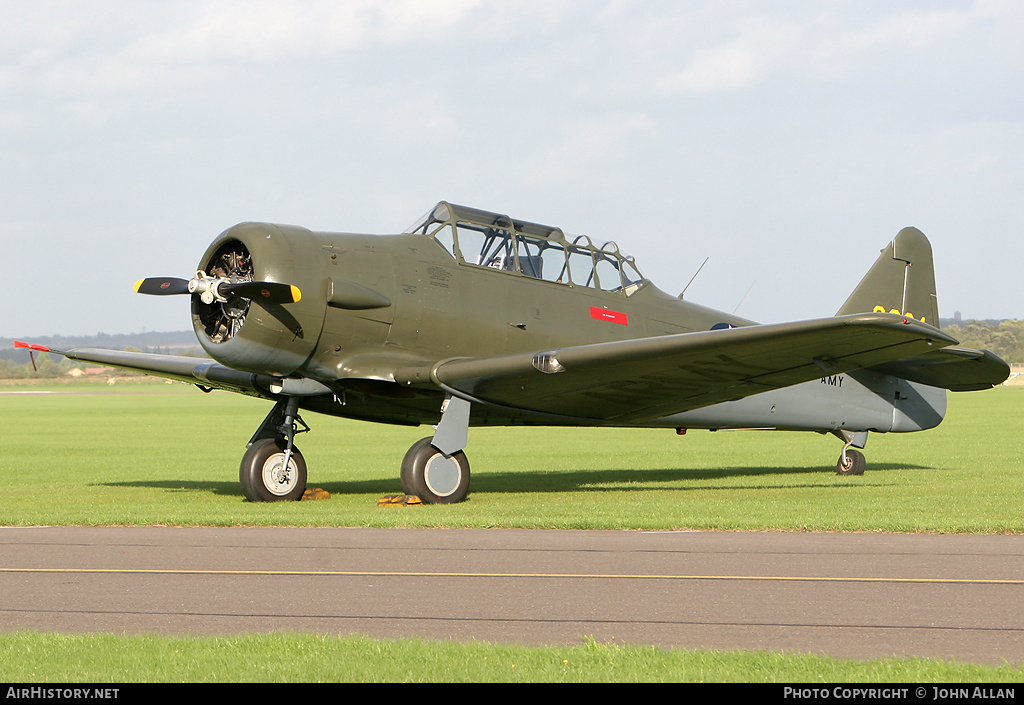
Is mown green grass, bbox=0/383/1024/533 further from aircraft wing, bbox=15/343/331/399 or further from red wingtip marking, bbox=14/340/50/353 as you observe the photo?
red wingtip marking, bbox=14/340/50/353

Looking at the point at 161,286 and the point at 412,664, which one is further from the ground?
the point at 161,286

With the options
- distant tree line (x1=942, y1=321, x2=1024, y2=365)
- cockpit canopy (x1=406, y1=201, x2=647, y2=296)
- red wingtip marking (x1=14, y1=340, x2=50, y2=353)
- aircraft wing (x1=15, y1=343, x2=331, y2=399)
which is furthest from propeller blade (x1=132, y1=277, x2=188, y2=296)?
distant tree line (x1=942, y1=321, x2=1024, y2=365)

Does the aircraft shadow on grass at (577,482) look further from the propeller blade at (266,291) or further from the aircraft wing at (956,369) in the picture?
the propeller blade at (266,291)

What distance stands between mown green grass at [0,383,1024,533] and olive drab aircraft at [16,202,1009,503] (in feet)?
3.27

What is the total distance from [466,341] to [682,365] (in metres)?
2.52

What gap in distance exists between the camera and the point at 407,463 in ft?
36.3

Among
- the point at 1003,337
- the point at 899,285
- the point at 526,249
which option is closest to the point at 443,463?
the point at 526,249

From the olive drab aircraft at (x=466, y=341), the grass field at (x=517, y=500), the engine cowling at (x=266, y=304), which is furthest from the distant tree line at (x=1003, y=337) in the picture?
the engine cowling at (x=266, y=304)

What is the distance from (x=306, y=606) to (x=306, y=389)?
6.12m

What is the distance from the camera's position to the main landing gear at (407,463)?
11055mm

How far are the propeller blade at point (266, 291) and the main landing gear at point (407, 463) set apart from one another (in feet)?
6.21

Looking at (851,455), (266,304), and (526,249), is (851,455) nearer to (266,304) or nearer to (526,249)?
(526,249)
